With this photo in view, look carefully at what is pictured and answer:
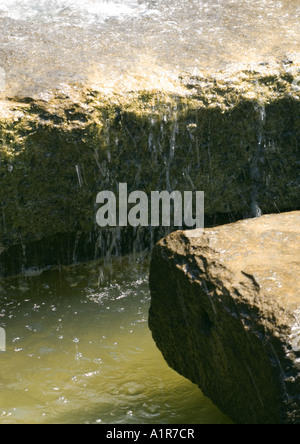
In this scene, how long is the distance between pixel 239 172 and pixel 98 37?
1.51 m

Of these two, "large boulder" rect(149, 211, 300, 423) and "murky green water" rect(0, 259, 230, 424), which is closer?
"large boulder" rect(149, 211, 300, 423)

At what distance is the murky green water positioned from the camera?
3.45m

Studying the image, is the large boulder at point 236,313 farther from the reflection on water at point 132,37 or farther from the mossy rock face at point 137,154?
the reflection on water at point 132,37

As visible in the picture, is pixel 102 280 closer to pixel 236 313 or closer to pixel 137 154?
Answer: pixel 137 154

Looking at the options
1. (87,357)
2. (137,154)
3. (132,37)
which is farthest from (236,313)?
(132,37)

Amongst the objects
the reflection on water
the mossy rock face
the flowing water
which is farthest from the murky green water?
the reflection on water

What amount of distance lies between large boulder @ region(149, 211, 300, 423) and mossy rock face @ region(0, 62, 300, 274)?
1.47 meters

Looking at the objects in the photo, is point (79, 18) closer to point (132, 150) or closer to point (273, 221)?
point (132, 150)

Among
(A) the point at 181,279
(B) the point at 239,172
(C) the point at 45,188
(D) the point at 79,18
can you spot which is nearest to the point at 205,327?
(A) the point at 181,279

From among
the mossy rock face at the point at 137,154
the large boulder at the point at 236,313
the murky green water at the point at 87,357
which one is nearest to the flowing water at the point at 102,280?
the murky green water at the point at 87,357

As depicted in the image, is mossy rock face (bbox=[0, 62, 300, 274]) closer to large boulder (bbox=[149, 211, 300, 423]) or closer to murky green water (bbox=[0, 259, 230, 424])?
murky green water (bbox=[0, 259, 230, 424])

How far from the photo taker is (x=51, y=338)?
4.28 m

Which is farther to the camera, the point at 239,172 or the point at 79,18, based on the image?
the point at 79,18

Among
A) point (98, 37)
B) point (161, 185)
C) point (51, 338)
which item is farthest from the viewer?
point (98, 37)
